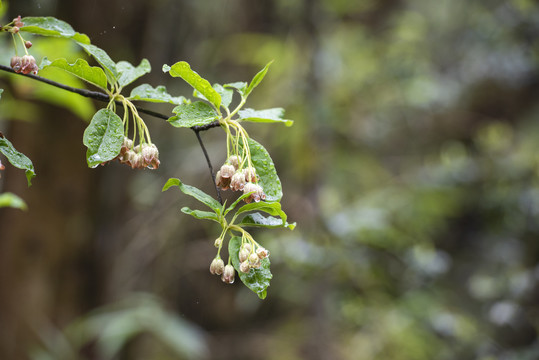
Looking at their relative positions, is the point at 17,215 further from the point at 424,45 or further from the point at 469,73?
the point at 424,45

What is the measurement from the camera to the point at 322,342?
2.27 metres

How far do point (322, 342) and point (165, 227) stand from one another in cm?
146

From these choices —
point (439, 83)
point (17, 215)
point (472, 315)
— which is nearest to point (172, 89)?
point (17, 215)

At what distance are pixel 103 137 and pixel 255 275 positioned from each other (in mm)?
279

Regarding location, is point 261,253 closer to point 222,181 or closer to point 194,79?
point 222,181

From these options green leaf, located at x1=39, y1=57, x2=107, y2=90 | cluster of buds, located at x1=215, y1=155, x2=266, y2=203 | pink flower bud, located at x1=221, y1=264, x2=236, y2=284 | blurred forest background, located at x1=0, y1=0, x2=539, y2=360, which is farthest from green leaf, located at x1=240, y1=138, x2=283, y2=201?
blurred forest background, located at x1=0, y1=0, x2=539, y2=360

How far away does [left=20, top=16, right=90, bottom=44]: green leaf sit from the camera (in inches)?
24.0

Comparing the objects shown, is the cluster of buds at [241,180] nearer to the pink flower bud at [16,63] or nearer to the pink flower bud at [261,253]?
the pink flower bud at [261,253]

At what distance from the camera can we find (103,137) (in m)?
0.60

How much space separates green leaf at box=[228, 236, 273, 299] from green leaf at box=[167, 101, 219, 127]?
174 mm

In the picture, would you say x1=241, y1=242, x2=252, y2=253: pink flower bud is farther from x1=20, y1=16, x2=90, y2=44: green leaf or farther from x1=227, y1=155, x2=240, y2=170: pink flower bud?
x1=20, y1=16, x2=90, y2=44: green leaf

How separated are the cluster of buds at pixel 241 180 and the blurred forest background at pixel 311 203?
0.80 metres

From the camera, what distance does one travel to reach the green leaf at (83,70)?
23.3 inches

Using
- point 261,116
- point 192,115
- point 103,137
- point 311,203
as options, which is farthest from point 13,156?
point 311,203
